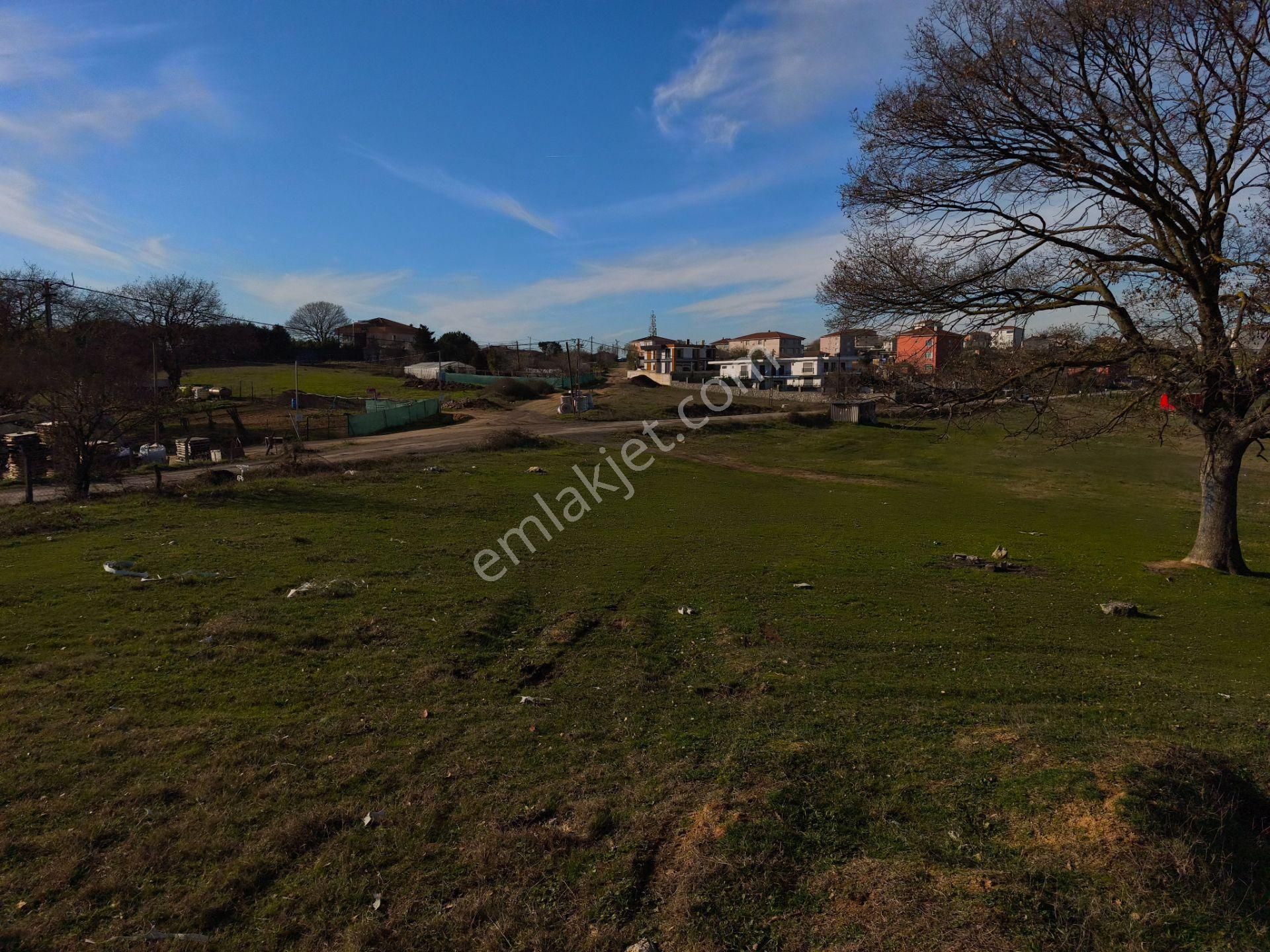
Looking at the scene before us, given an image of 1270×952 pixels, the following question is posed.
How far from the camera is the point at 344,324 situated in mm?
112625

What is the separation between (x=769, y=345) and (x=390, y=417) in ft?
273

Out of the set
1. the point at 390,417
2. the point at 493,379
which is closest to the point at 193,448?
the point at 390,417

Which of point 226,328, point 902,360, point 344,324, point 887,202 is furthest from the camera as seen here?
point 344,324

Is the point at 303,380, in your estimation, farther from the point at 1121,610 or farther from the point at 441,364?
the point at 1121,610

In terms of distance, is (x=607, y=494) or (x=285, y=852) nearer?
(x=285, y=852)

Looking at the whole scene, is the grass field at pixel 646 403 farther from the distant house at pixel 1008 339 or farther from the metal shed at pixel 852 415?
the distant house at pixel 1008 339

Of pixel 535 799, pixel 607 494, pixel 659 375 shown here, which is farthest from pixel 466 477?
pixel 659 375

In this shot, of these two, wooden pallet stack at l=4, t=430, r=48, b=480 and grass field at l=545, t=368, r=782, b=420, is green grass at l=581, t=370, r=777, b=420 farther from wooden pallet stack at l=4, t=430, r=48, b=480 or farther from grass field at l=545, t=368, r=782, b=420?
wooden pallet stack at l=4, t=430, r=48, b=480

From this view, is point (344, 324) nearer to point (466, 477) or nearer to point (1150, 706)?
point (466, 477)

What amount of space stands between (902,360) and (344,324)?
115 m

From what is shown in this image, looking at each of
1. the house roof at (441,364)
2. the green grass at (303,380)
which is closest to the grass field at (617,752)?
the green grass at (303,380)

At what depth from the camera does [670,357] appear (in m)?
107

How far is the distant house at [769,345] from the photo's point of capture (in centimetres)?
11612

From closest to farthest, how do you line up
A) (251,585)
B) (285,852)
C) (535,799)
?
(285,852)
(535,799)
(251,585)
